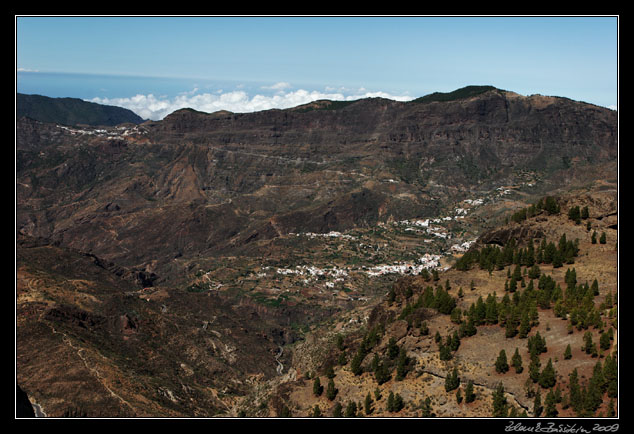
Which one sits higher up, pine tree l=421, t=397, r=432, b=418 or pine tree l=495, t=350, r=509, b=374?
pine tree l=495, t=350, r=509, b=374

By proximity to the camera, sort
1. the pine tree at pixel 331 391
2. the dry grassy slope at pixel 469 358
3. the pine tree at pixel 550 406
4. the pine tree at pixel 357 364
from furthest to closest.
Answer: the pine tree at pixel 357 364 → the pine tree at pixel 331 391 → the dry grassy slope at pixel 469 358 → the pine tree at pixel 550 406

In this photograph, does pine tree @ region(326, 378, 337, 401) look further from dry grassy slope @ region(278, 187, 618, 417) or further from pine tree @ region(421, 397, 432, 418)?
pine tree @ region(421, 397, 432, 418)

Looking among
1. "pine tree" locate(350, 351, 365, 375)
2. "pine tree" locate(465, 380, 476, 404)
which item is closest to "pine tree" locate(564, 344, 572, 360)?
"pine tree" locate(465, 380, 476, 404)

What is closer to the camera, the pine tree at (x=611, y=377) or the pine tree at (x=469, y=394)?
the pine tree at (x=611, y=377)

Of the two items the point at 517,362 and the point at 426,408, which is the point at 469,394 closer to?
the point at 426,408

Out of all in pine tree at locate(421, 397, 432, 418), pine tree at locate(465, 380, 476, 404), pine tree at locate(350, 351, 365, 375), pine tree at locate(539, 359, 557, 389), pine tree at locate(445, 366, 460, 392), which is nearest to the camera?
pine tree at locate(539, 359, 557, 389)

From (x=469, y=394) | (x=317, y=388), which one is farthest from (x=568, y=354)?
(x=317, y=388)

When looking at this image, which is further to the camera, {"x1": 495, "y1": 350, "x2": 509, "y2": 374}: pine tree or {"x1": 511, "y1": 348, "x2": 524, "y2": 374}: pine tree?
{"x1": 495, "y1": 350, "x2": 509, "y2": 374}: pine tree

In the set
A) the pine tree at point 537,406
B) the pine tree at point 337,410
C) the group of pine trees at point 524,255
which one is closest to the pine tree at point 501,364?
the pine tree at point 537,406

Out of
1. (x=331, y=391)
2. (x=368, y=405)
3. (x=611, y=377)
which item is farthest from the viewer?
(x=331, y=391)

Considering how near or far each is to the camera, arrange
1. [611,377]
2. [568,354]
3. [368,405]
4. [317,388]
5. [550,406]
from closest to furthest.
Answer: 1. [611,377]
2. [550,406]
3. [568,354]
4. [368,405]
5. [317,388]

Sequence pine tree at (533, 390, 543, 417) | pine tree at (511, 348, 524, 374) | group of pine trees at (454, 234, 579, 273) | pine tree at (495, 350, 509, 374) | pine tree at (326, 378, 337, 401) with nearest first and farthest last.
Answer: pine tree at (533, 390, 543, 417), pine tree at (511, 348, 524, 374), pine tree at (495, 350, 509, 374), pine tree at (326, 378, 337, 401), group of pine trees at (454, 234, 579, 273)

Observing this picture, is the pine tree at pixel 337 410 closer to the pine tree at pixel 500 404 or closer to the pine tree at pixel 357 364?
the pine tree at pixel 357 364
